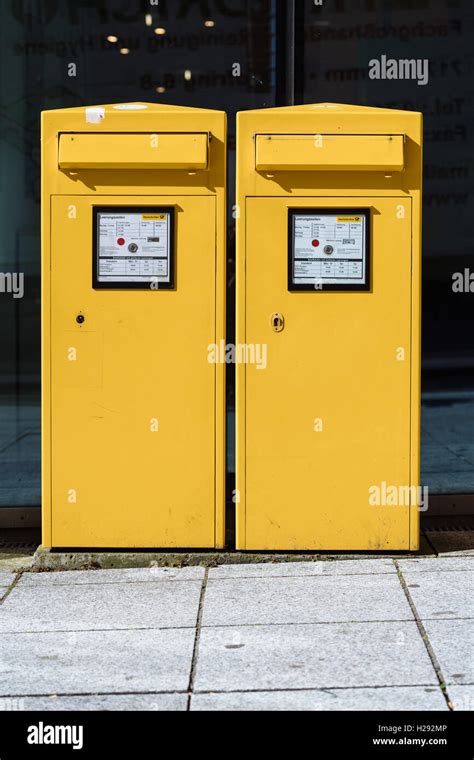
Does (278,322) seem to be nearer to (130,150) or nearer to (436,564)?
(130,150)

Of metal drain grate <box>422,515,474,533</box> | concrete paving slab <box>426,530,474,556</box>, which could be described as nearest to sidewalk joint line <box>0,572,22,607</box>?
concrete paving slab <box>426,530,474,556</box>

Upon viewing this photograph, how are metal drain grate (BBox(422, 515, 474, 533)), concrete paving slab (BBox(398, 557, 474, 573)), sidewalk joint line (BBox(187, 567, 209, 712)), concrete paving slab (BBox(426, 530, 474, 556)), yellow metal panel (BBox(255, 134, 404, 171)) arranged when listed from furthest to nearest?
metal drain grate (BBox(422, 515, 474, 533)) → concrete paving slab (BBox(426, 530, 474, 556)) → concrete paving slab (BBox(398, 557, 474, 573)) → yellow metal panel (BBox(255, 134, 404, 171)) → sidewalk joint line (BBox(187, 567, 209, 712))

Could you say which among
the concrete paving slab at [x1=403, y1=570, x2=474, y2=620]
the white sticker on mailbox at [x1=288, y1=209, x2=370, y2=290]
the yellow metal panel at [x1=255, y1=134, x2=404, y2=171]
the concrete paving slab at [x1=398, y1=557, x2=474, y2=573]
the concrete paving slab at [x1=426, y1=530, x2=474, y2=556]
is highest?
the yellow metal panel at [x1=255, y1=134, x2=404, y2=171]

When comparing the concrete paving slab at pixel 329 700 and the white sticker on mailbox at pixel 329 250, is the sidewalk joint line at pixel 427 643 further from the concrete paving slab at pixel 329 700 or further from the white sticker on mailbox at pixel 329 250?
the white sticker on mailbox at pixel 329 250

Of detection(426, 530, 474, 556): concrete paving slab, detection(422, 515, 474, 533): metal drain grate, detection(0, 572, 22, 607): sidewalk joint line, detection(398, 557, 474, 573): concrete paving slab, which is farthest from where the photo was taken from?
detection(422, 515, 474, 533): metal drain grate

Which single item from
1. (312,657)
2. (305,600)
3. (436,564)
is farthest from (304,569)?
(312,657)

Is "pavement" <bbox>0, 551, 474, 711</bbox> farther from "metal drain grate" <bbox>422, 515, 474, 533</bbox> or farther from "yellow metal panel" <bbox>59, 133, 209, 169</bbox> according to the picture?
"yellow metal panel" <bbox>59, 133, 209, 169</bbox>

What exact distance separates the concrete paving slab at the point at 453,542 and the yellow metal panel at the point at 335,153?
80.1 inches

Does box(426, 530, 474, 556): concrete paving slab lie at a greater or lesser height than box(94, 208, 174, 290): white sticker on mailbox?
lesser

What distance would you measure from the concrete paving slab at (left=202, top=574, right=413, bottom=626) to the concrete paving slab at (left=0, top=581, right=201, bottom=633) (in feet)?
0.42

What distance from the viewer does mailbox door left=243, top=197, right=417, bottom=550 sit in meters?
→ 5.54

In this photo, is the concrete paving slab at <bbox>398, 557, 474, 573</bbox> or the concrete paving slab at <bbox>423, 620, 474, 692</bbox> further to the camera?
the concrete paving slab at <bbox>398, 557, 474, 573</bbox>

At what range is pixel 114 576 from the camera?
18.1 ft

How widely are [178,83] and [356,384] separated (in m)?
2.38
